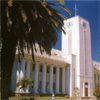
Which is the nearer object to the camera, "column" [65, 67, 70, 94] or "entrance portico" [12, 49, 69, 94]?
"entrance portico" [12, 49, 69, 94]

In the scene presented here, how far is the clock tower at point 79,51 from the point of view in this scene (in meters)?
42.0

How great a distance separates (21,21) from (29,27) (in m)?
0.71

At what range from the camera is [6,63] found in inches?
449

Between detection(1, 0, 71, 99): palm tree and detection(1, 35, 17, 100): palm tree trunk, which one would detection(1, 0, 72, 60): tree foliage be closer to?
detection(1, 0, 71, 99): palm tree

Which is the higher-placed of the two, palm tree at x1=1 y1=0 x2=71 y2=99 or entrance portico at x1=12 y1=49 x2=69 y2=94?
palm tree at x1=1 y1=0 x2=71 y2=99

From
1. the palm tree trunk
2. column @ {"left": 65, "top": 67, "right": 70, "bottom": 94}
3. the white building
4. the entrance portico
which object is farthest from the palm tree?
column @ {"left": 65, "top": 67, "right": 70, "bottom": 94}

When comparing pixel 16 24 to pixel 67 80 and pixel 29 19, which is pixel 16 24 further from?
pixel 67 80

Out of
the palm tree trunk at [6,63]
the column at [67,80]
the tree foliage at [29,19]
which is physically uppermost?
the tree foliage at [29,19]

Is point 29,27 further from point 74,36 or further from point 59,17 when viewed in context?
point 74,36

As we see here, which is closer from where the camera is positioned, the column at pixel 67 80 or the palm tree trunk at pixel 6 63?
the palm tree trunk at pixel 6 63

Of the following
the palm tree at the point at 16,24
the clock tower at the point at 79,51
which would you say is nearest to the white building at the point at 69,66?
the clock tower at the point at 79,51

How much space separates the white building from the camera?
35.7 meters

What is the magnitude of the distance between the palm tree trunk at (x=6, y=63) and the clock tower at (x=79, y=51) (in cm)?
3066

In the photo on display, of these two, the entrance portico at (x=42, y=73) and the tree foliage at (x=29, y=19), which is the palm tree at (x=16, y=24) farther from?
the entrance portico at (x=42, y=73)
